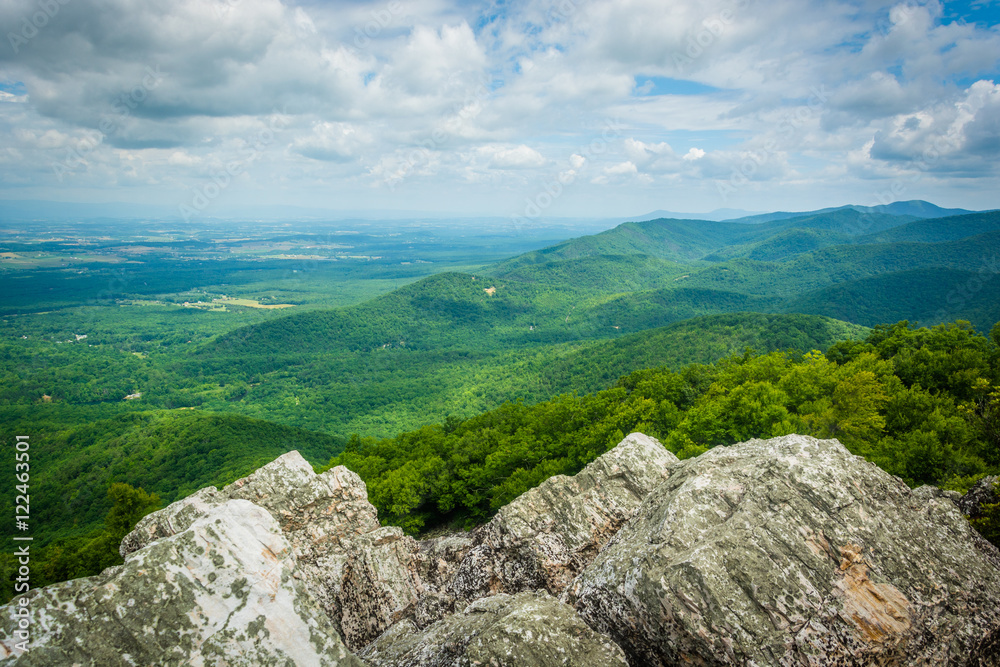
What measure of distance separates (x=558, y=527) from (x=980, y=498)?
51.0 ft

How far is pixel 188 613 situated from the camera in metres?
10.6

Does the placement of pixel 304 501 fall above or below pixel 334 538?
above

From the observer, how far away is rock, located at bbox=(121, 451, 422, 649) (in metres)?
18.8

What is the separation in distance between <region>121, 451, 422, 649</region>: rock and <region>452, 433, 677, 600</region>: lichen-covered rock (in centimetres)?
313

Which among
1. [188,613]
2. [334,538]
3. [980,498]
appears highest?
[188,613]

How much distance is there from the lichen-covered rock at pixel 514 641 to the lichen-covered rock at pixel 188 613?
101 inches

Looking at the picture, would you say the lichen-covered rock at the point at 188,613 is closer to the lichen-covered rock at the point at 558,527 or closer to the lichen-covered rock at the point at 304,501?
the lichen-covered rock at the point at 558,527

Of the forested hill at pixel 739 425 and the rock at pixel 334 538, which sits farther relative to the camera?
the forested hill at pixel 739 425

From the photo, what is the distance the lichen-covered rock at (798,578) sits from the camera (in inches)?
447

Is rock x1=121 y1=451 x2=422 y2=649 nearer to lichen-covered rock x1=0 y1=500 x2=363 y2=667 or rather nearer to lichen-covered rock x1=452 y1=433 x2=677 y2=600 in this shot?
lichen-covered rock x1=452 y1=433 x2=677 y2=600

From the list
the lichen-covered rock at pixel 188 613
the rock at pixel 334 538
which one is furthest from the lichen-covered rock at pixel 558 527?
the lichen-covered rock at pixel 188 613

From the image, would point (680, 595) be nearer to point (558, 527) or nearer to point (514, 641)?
point (514, 641)

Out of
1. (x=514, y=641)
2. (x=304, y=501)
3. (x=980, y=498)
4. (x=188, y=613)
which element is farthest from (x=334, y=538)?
(x=980, y=498)

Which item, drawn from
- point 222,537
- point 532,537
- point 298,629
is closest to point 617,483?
point 532,537
